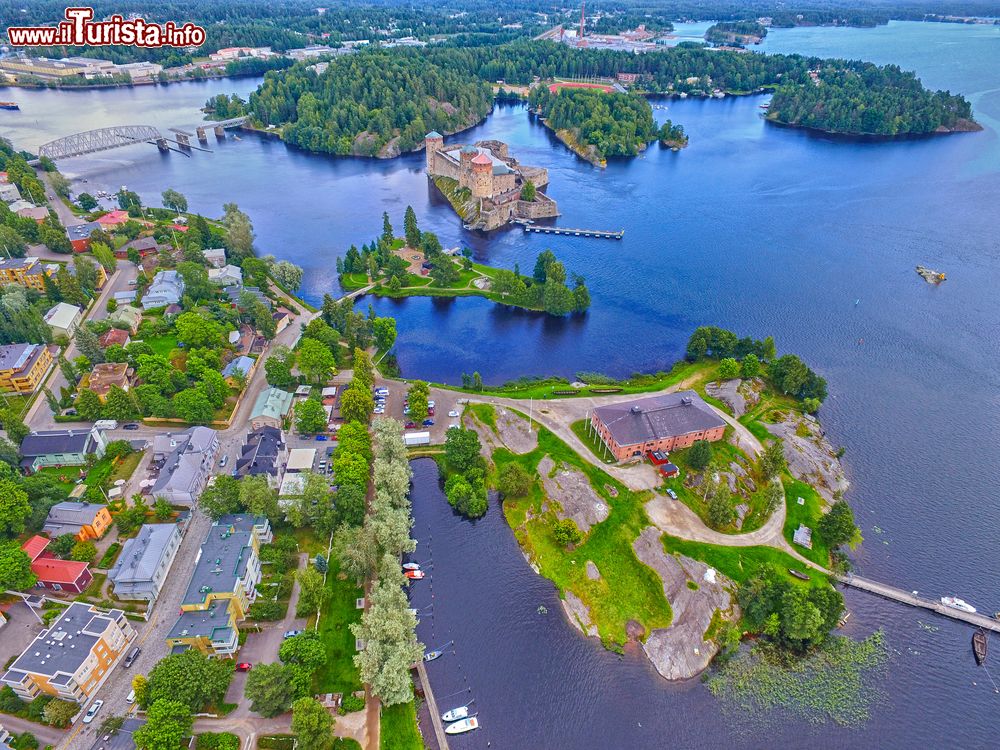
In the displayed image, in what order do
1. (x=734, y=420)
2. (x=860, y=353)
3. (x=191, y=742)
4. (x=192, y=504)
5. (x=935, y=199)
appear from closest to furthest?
(x=191, y=742) < (x=192, y=504) < (x=734, y=420) < (x=860, y=353) < (x=935, y=199)

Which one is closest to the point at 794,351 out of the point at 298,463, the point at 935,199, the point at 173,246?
the point at 298,463

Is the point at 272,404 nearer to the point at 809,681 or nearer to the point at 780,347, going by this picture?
the point at 809,681

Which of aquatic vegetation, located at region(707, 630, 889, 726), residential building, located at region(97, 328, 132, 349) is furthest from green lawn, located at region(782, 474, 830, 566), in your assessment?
residential building, located at region(97, 328, 132, 349)

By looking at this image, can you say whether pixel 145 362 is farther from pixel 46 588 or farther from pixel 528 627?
pixel 528 627

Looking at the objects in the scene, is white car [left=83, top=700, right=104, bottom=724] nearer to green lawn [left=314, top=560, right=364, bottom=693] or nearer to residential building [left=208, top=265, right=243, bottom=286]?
green lawn [left=314, top=560, right=364, bottom=693]

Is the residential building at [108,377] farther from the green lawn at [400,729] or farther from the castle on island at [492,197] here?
the castle on island at [492,197]

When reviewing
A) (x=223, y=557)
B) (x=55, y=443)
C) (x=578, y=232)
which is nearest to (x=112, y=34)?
(x=55, y=443)
